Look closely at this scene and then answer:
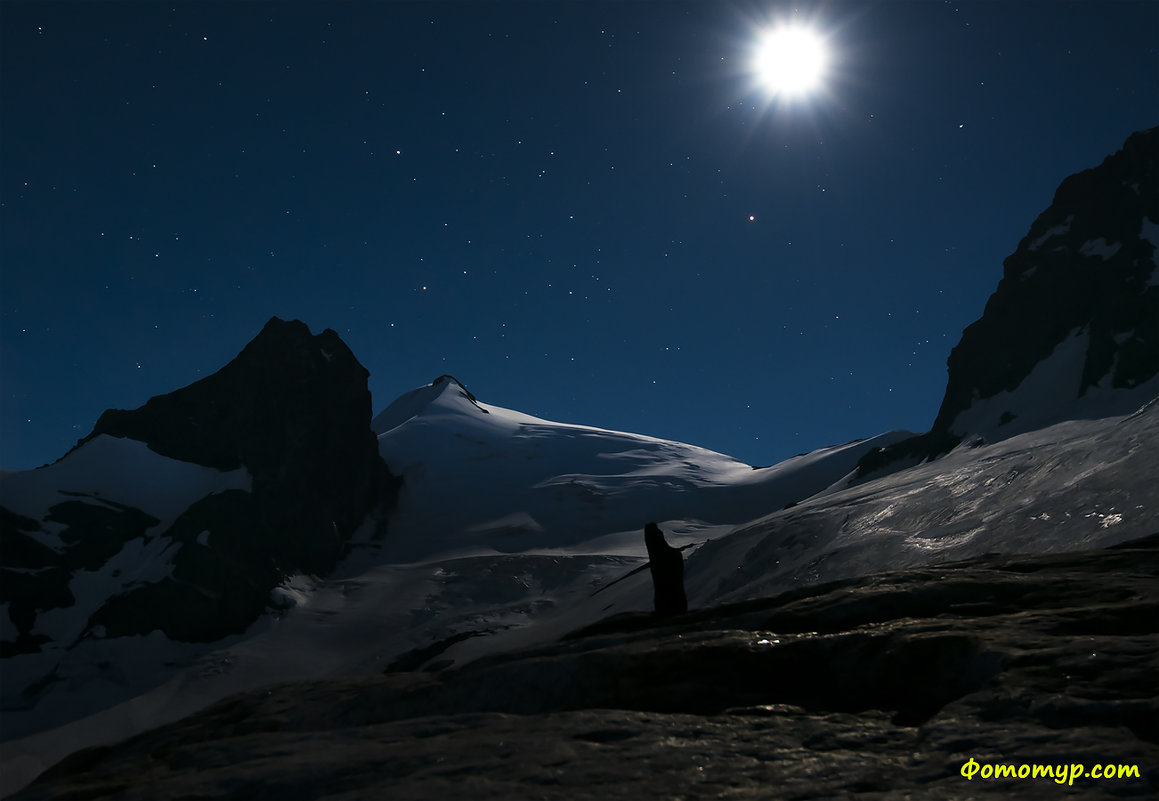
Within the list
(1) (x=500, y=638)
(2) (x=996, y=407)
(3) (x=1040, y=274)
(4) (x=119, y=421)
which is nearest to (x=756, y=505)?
(2) (x=996, y=407)

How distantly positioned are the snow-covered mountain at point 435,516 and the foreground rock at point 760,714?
63.9ft

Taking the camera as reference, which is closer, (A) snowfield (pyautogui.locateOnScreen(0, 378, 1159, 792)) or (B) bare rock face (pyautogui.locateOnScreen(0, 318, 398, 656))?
(A) snowfield (pyautogui.locateOnScreen(0, 378, 1159, 792))

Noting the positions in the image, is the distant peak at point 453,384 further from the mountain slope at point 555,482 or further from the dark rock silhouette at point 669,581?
the dark rock silhouette at point 669,581

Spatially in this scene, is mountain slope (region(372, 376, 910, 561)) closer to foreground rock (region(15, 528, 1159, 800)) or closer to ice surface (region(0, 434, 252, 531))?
ice surface (region(0, 434, 252, 531))

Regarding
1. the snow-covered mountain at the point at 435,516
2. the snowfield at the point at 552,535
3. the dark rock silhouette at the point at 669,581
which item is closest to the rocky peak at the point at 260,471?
the snow-covered mountain at the point at 435,516

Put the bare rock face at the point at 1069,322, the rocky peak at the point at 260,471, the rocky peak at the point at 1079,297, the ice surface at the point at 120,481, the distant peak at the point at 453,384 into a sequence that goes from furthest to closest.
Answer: the distant peak at the point at 453,384, the ice surface at the point at 120,481, the rocky peak at the point at 260,471, the rocky peak at the point at 1079,297, the bare rock face at the point at 1069,322

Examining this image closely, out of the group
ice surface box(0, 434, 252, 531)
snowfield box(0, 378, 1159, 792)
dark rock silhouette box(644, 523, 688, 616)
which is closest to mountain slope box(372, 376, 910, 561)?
snowfield box(0, 378, 1159, 792)

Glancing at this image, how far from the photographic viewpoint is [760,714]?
6.65 metres

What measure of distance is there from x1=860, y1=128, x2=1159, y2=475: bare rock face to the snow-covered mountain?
0.32 metres

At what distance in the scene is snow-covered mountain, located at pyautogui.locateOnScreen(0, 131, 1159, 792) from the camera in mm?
36969

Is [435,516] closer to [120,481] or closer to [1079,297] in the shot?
[120,481]

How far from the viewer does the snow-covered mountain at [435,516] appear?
121 feet

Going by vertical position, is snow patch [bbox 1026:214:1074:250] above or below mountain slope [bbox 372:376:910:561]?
above

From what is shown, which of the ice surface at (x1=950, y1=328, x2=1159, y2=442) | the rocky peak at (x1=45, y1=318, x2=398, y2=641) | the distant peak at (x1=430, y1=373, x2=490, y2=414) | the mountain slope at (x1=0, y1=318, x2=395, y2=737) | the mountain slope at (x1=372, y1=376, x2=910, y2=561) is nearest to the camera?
the ice surface at (x1=950, y1=328, x2=1159, y2=442)
